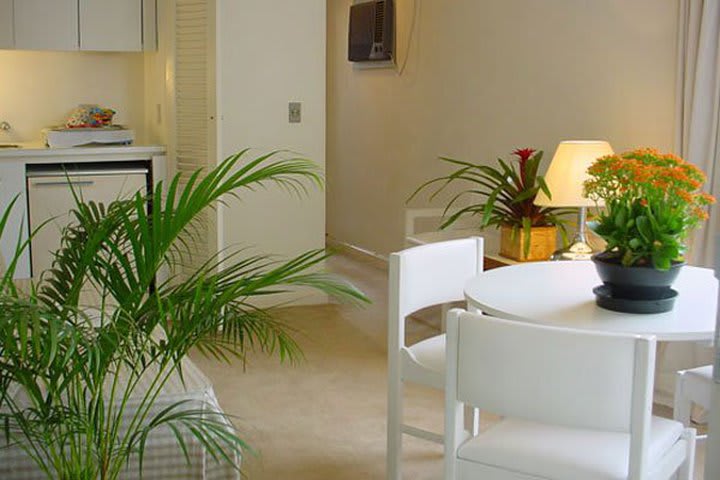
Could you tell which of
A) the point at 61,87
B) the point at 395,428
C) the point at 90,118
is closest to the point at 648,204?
the point at 395,428

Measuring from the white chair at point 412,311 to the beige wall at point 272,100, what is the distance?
2.46 metres

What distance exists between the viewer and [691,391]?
9.25 feet

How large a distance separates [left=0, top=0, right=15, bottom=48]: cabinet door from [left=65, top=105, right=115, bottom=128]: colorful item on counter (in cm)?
54

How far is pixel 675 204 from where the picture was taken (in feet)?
7.50

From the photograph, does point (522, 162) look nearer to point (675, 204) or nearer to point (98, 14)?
point (675, 204)

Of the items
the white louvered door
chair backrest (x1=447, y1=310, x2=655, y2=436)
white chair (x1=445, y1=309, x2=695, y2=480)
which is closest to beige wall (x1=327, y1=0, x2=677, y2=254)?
the white louvered door

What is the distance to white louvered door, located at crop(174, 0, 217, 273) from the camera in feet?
16.2

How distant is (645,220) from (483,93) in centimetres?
315

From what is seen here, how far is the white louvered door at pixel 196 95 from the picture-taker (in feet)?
16.2

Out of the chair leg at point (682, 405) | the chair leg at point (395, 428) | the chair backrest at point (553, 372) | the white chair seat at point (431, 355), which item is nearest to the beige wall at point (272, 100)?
the white chair seat at point (431, 355)

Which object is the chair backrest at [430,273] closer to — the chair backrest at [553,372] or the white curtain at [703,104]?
the chair backrest at [553,372]

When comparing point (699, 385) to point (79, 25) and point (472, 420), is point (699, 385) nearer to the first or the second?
point (472, 420)

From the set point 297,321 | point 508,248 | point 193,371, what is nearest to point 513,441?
point 193,371

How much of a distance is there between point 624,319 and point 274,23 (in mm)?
3456
